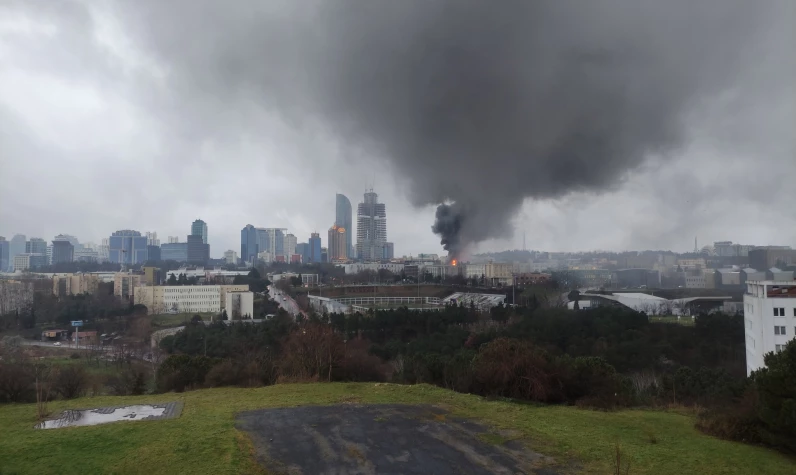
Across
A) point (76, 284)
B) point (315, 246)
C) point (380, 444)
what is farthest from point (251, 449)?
point (315, 246)

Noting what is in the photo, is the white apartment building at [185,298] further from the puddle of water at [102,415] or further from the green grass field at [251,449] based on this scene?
the green grass field at [251,449]

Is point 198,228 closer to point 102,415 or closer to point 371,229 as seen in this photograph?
point 371,229

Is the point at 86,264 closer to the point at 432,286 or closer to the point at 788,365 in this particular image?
the point at 432,286

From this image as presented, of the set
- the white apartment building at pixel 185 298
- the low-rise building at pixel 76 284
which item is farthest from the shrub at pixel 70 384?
the low-rise building at pixel 76 284

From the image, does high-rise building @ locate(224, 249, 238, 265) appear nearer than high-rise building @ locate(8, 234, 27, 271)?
No

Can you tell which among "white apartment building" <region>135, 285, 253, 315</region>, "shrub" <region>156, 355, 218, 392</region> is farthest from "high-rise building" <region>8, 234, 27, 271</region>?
"shrub" <region>156, 355, 218, 392</region>

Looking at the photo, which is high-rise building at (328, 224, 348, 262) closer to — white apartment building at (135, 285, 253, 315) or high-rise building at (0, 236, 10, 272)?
high-rise building at (0, 236, 10, 272)
